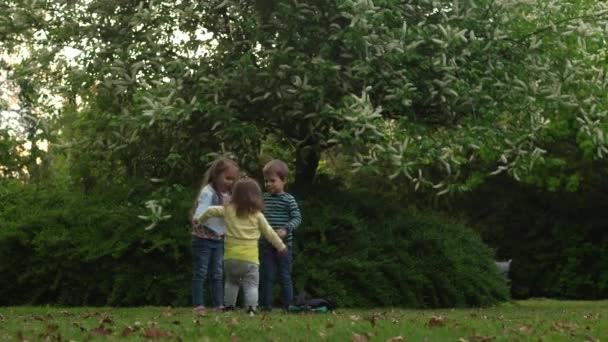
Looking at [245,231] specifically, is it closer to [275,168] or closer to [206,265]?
[206,265]

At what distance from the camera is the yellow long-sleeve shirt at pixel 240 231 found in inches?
482

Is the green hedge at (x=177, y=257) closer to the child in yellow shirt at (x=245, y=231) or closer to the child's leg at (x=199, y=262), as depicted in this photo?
the child's leg at (x=199, y=262)

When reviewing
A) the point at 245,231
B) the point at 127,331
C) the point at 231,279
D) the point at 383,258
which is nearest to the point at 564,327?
the point at 245,231

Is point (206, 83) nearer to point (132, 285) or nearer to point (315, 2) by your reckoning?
point (315, 2)

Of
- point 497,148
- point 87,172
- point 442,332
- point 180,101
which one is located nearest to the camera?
point 442,332

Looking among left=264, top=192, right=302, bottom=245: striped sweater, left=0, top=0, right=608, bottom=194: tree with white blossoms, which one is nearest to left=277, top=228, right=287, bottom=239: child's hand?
left=264, top=192, right=302, bottom=245: striped sweater

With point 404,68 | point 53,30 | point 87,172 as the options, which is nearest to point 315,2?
point 404,68

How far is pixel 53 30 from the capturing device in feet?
58.7

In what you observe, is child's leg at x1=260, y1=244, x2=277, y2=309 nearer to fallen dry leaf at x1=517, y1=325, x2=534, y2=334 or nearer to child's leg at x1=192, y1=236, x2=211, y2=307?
child's leg at x1=192, y1=236, x2=211, y2=307

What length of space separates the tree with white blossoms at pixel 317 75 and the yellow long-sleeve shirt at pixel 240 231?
3.15 m

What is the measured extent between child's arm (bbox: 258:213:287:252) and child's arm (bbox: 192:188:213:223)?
0.57 meters

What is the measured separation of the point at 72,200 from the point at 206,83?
9.58 ft

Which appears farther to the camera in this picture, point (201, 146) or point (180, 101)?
point (201, 146)

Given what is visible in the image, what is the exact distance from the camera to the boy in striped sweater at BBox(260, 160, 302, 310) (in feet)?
42.2
